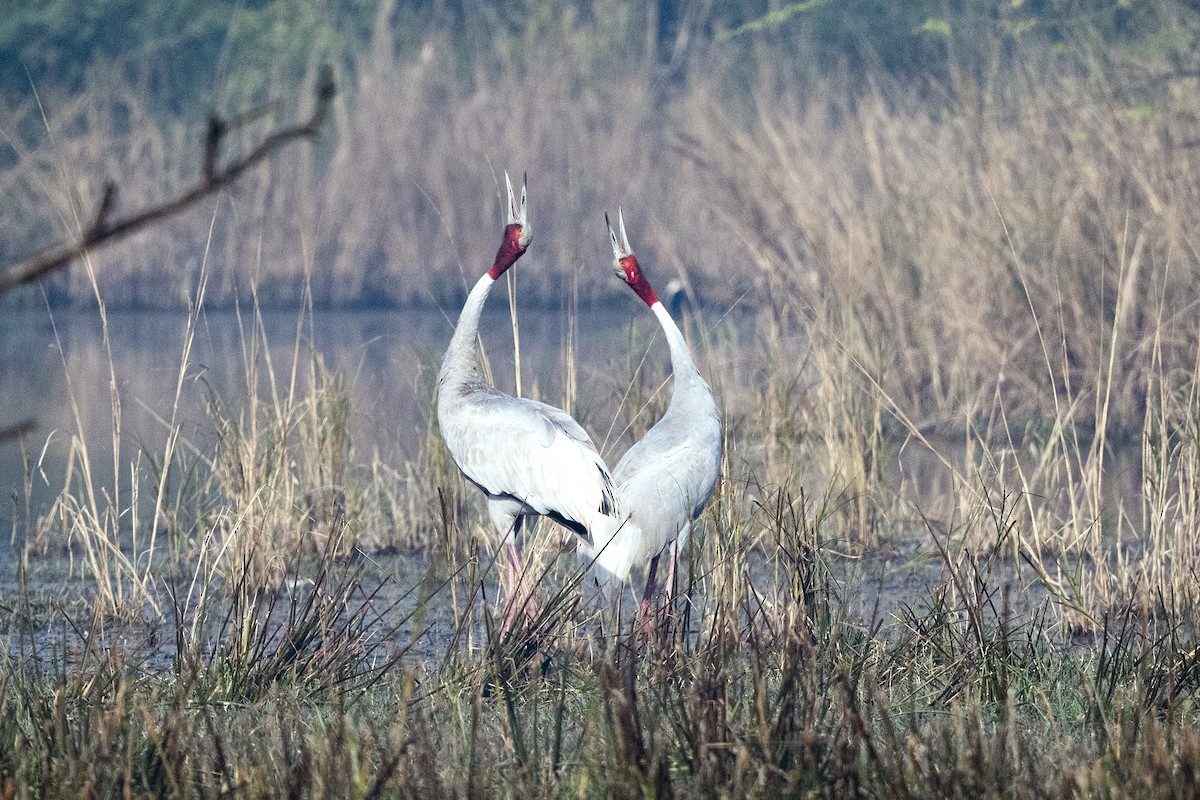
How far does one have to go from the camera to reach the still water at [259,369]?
6.90m

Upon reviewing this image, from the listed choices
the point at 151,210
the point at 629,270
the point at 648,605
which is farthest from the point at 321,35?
the point at 151,210

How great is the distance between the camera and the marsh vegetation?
3.08 meters

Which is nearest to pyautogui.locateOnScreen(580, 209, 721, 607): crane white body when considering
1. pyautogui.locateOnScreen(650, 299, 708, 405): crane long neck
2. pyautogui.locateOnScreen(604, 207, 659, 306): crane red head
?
pyautogui.locateOnScreen(650, 299, 708, 405): crane long neck

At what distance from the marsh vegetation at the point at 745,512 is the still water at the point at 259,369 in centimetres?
11

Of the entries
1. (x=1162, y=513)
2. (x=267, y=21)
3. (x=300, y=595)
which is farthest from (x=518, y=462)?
(x=267, y=21)

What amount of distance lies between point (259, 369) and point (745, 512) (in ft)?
→ 19.5

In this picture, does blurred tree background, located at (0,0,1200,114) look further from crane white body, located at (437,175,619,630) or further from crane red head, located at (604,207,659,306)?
crane white body, located at (437,175,619,630)

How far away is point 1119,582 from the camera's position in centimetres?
505

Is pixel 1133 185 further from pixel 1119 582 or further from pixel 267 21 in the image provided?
pixel 267 21

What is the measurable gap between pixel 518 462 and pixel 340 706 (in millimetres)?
1735

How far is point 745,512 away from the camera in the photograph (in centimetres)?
637

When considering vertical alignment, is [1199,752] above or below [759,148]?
below

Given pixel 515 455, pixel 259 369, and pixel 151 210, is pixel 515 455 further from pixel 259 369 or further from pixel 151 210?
pixel 259 369

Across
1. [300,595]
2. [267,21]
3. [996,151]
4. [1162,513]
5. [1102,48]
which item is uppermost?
[267,21]
